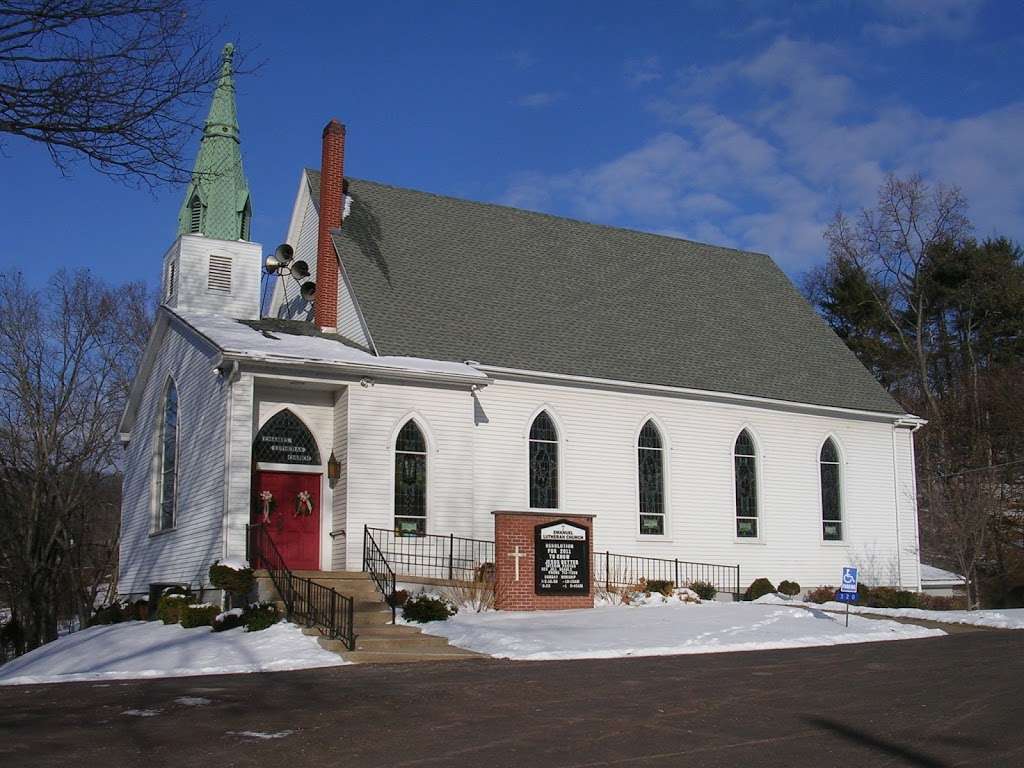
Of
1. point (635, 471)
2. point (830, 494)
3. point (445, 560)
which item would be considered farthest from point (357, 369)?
point (830, 494)

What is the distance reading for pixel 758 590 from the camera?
25.0 m

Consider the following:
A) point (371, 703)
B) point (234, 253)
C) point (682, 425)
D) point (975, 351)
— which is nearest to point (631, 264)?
point (682, 425)

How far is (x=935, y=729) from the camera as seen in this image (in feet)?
30.1

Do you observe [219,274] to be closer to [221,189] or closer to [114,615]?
[221,189]

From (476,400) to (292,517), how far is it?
462 cm

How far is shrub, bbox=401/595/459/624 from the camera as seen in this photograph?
1797 centimetres

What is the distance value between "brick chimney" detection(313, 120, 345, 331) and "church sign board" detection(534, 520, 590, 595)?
24.2 feet

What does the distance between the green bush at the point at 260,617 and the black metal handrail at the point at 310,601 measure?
0.36 m

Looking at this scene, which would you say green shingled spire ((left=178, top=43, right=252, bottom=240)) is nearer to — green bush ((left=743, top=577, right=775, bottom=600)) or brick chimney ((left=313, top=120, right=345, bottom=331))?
brick chimney ((left=313, top=120, right=345, bottom=331))

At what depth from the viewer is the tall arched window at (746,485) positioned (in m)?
26.4

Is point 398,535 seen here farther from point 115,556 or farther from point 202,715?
point 115,556

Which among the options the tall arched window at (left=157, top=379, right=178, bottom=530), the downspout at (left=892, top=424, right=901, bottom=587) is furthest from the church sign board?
the downspout at (left=892, top=424, right=901, bottom=587)

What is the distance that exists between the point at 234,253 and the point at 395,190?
196 inches

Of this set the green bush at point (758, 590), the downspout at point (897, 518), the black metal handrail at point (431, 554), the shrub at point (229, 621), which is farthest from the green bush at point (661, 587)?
the downspout at point (897, 518)
